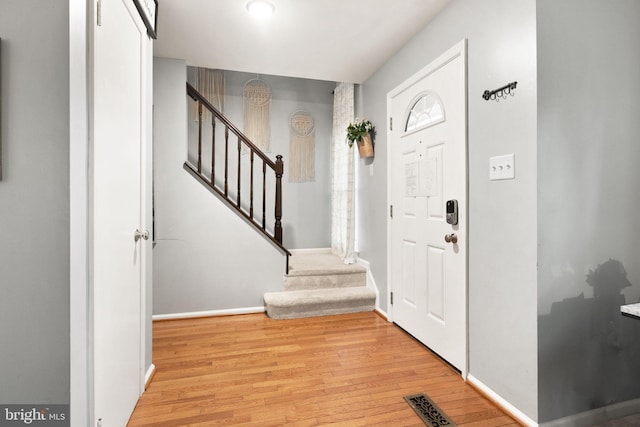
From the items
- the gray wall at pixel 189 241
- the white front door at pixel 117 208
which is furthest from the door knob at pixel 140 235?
the gray wall at pixel 189 241

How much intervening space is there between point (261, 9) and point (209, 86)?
7.17ft

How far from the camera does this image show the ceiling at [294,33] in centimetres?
220

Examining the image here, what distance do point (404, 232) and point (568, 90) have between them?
152cm

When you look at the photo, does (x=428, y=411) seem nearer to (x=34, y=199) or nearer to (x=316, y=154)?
(x=34, y=199)

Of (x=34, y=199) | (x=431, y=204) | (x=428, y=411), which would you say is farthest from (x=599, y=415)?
(x=34, y=199)

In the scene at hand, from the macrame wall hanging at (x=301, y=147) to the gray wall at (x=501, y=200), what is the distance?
2.51 meters

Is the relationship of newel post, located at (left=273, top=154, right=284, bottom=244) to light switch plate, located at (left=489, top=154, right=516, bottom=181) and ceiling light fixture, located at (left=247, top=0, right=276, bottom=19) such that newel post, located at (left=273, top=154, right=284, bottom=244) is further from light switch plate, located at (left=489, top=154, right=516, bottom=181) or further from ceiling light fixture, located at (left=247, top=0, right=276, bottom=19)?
light switch plate, located at (left=489, top=154, right=516, bottom=181)

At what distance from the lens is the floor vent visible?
1628mm

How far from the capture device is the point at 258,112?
4.36 m

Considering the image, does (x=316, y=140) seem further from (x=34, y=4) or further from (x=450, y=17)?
(x=34, y=4)

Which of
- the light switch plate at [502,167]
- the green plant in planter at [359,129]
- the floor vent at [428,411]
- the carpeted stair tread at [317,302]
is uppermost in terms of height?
the green plant in planter at [359,129]

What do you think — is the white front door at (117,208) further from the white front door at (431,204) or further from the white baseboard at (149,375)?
the white front door at (431,204)

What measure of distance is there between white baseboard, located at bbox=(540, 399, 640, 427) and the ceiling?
253cm

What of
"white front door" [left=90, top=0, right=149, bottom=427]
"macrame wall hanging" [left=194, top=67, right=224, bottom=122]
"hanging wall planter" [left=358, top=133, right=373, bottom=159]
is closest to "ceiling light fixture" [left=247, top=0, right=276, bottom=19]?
"white front door" [left=90, top=0, right=149, bottom=427]
